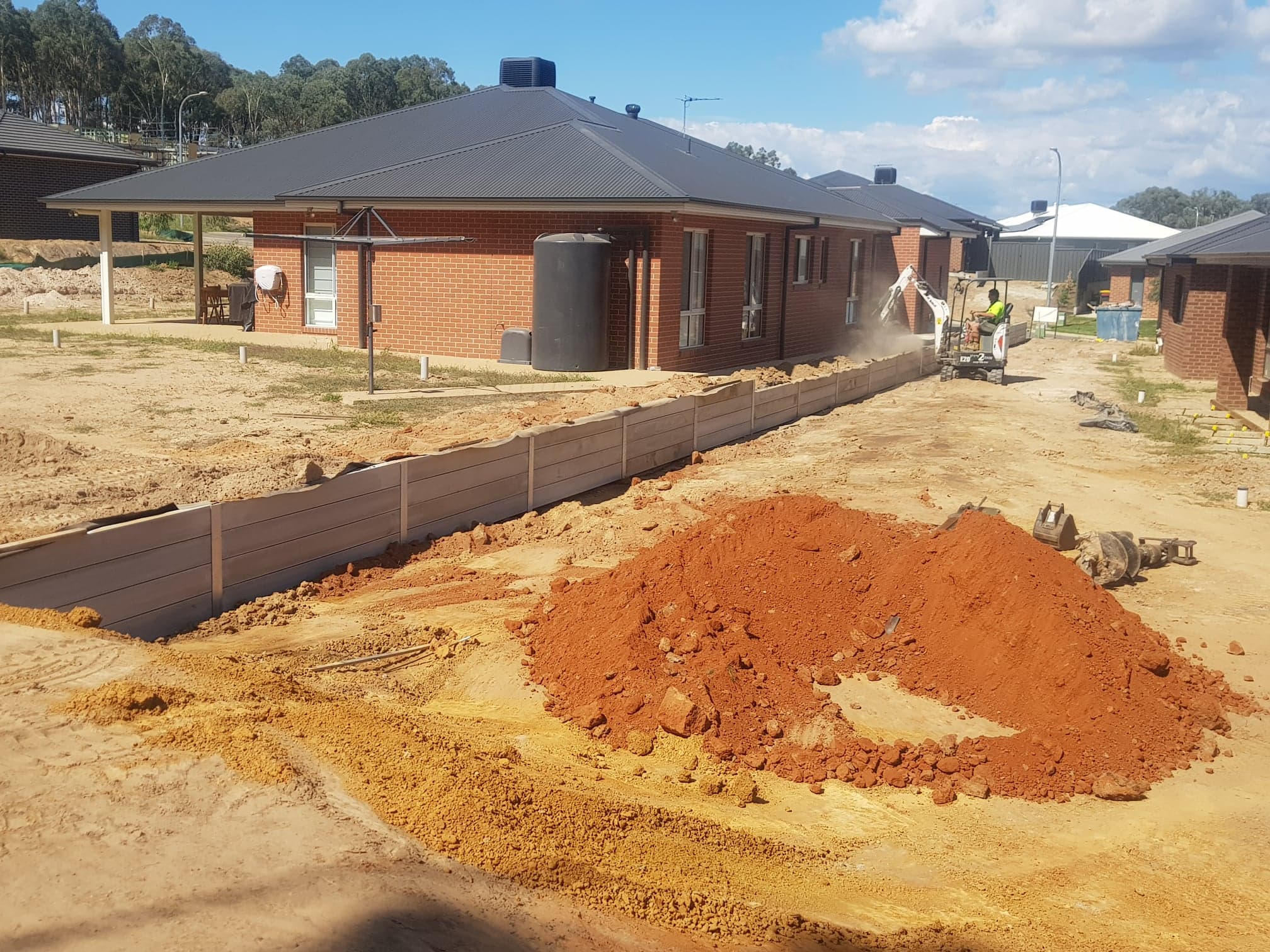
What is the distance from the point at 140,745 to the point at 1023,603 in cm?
573

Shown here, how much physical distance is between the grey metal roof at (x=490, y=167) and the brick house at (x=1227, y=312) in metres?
8.04

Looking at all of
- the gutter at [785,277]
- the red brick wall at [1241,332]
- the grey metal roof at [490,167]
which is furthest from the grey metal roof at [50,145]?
the red brick wall at [1241,332]

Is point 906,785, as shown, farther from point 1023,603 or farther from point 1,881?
point 1,881

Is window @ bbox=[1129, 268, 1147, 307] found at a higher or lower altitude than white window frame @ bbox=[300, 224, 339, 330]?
Result: higher

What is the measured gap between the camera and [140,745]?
188 inches

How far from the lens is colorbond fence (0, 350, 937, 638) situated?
705 cm

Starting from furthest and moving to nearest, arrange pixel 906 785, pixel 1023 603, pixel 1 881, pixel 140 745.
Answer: pixel 1023 603 → pixel 906 785 → pixel 140 745 → pixel 1 881

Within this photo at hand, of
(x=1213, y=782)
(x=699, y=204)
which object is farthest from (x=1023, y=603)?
(x=699, y=204)

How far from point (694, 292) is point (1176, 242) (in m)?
18.5

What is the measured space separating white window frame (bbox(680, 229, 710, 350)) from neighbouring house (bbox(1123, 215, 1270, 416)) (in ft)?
30.7

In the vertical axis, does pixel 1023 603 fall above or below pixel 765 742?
above

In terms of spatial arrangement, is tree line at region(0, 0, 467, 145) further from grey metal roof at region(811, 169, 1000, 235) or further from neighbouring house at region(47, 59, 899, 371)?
neighbouring house at region(47, 59, 899, 371)

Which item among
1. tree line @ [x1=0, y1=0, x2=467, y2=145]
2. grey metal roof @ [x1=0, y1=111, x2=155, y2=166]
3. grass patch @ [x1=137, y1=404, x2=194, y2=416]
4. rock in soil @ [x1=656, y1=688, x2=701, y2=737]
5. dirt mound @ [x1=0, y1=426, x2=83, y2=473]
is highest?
tree line @ [x1=0, y1=0, x2=467, y2=145]

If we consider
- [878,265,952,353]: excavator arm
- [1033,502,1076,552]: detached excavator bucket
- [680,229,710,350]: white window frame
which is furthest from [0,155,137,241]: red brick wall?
[1033,502,1076,552]: detached excavator bucket
